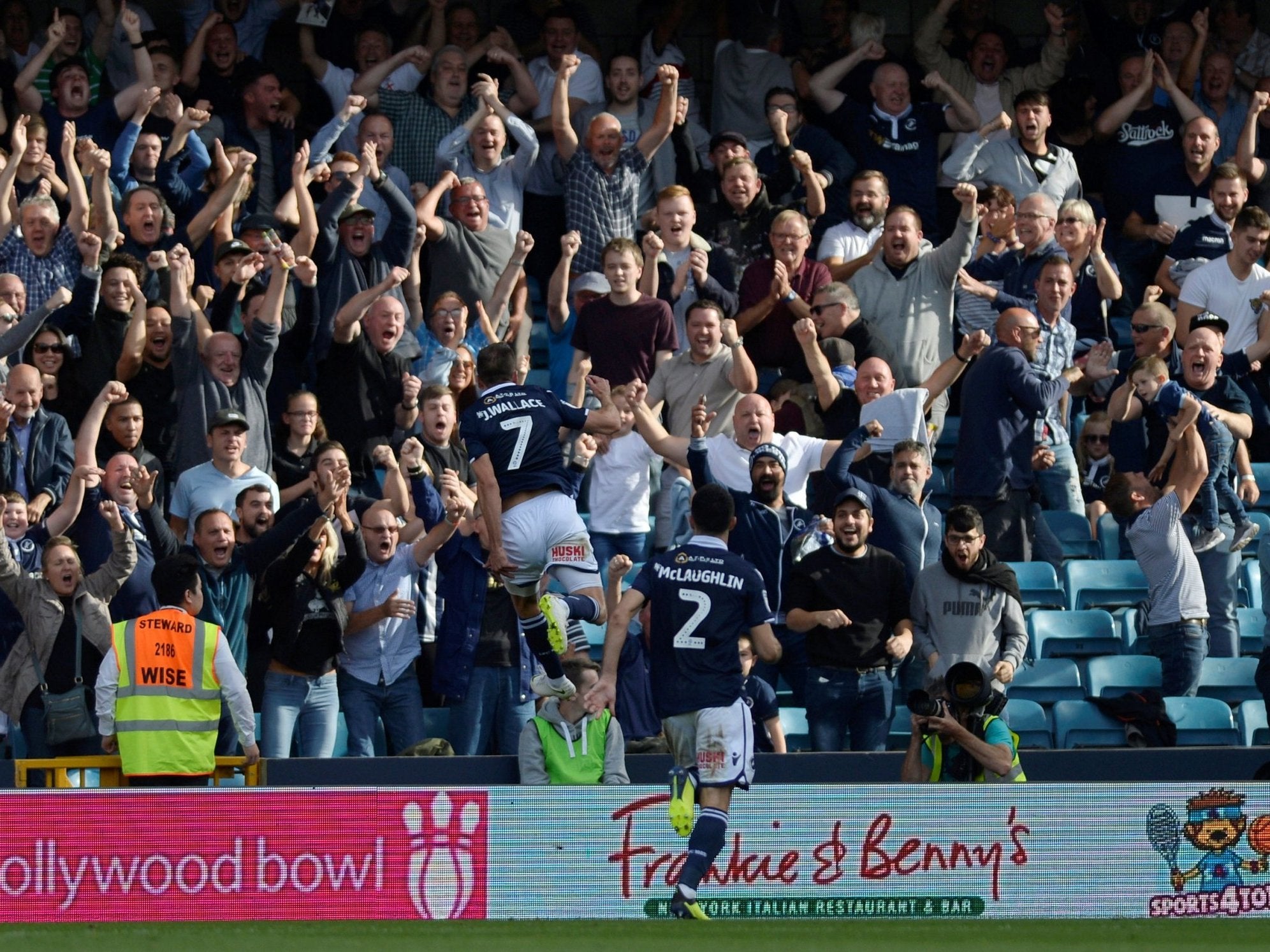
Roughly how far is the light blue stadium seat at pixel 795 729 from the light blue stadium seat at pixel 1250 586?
3.44 m

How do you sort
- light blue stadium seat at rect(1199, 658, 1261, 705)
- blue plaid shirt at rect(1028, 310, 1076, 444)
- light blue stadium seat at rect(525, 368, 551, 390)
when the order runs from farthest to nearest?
light blue stadium seat at rect(525, 368, 551, 390) < blue plaid shirt at rect(1028, 310, 1076, 444) < light blue stadium seat at rect(1199, 658, 1261, 705)

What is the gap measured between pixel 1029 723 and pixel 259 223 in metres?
5.97

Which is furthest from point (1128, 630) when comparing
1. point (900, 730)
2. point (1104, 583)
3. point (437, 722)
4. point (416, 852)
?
point (416, 852)

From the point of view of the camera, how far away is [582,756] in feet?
34.6

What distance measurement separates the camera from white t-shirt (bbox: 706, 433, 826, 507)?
39.7ft

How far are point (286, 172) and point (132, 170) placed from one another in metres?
1.28

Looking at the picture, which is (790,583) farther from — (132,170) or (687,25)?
(687,25)

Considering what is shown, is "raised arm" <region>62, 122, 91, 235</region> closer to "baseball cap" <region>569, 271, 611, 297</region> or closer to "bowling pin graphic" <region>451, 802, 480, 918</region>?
"baseball cap" <region>569, 271, 611, 297</region>

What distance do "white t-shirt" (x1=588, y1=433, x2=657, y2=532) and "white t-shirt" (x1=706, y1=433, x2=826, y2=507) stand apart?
45 cm

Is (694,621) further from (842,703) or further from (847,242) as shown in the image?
(847,242)

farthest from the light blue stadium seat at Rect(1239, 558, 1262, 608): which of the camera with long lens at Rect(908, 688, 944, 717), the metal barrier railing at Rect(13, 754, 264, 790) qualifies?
the metal barrier railing at Rect(13, 754, 264, 790)

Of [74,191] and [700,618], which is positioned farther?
[74,191]

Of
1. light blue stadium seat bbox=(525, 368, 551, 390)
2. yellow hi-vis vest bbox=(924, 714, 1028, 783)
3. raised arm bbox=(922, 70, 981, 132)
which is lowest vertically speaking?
yellow hi-vis vest bbox=(924, 714, 1028, 783)

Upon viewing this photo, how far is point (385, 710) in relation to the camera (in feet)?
37.4
